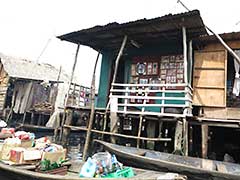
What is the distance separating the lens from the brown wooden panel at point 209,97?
896 centimetres

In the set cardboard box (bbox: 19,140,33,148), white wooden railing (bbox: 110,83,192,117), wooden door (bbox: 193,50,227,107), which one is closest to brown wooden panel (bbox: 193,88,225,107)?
wooden door (bbox: 193,50,227,107)

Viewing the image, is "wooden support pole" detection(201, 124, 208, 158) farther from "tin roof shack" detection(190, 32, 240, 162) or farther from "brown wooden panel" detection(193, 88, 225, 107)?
"brown wooden panel" detection(193, 88, 225, 107)

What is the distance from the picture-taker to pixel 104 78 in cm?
1247

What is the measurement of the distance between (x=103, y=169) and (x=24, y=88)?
1624 centimetres

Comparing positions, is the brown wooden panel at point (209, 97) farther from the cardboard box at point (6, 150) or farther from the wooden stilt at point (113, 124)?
the cardboard box at point (6, 150)

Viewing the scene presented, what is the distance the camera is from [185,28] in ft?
27.5

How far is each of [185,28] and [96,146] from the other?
7.33 meters

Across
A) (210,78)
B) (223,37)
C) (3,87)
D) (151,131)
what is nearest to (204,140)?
(151,131)

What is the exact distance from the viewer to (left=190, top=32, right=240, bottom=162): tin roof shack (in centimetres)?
892

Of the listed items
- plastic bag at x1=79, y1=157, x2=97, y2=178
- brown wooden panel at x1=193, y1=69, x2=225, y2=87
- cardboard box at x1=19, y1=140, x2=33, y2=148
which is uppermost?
brown wooden panel at x1=193, y1=69, x2=225, y2=87

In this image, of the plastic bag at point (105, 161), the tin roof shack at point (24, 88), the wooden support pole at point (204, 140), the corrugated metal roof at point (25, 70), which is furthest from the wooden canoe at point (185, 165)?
the corrugated metal roof at point (25, 70)

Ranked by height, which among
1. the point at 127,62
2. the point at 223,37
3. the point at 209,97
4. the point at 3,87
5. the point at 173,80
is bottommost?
the point at 209,97

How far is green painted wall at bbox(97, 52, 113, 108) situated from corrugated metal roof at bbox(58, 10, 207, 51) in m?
0.97

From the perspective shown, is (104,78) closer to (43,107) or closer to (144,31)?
(144,31)
